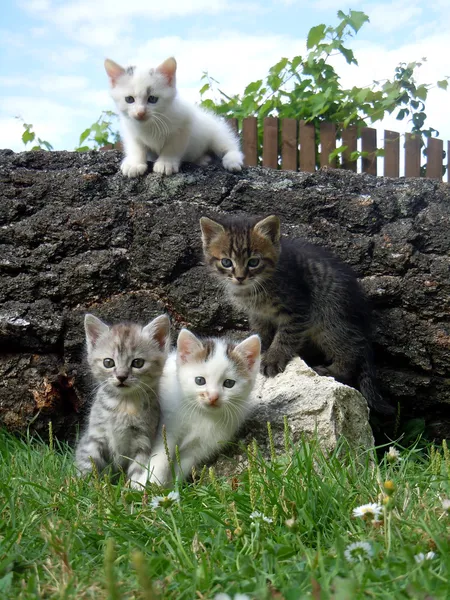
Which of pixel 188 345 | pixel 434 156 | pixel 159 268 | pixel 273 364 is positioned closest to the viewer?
pixel 188 345

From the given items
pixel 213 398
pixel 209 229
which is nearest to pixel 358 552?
pixel 213 398

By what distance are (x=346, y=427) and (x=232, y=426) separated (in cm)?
61

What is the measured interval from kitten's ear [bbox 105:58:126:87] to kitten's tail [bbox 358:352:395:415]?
9.16 ft

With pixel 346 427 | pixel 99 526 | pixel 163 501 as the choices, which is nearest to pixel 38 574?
pixel 99 526

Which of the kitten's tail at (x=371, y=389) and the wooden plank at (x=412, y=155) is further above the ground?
the wooden plank at (x=412, y=155)

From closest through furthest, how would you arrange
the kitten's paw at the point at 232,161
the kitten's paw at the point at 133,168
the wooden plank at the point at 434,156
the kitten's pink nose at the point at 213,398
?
1. the kitten's pink nose at the point at 213,398
2. the kitten's paw at the point at 133,168
3. the kitten's paw at the point at 232,161
4. the wooden plank at the point at 434,156

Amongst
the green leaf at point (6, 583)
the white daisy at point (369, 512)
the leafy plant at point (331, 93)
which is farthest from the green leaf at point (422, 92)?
the green leaf at point (6, 583)

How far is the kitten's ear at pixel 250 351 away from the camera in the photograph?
343 cm

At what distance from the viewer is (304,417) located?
344 centimetres

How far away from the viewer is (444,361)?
173 inches

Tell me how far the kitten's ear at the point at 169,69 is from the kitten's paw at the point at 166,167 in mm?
A: 719

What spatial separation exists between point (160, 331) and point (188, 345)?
0.70 feet

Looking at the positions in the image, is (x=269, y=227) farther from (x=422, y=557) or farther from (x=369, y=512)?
(x=422, y=557)

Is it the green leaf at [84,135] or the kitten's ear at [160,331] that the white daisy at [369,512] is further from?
the green leaf at [84,135]
